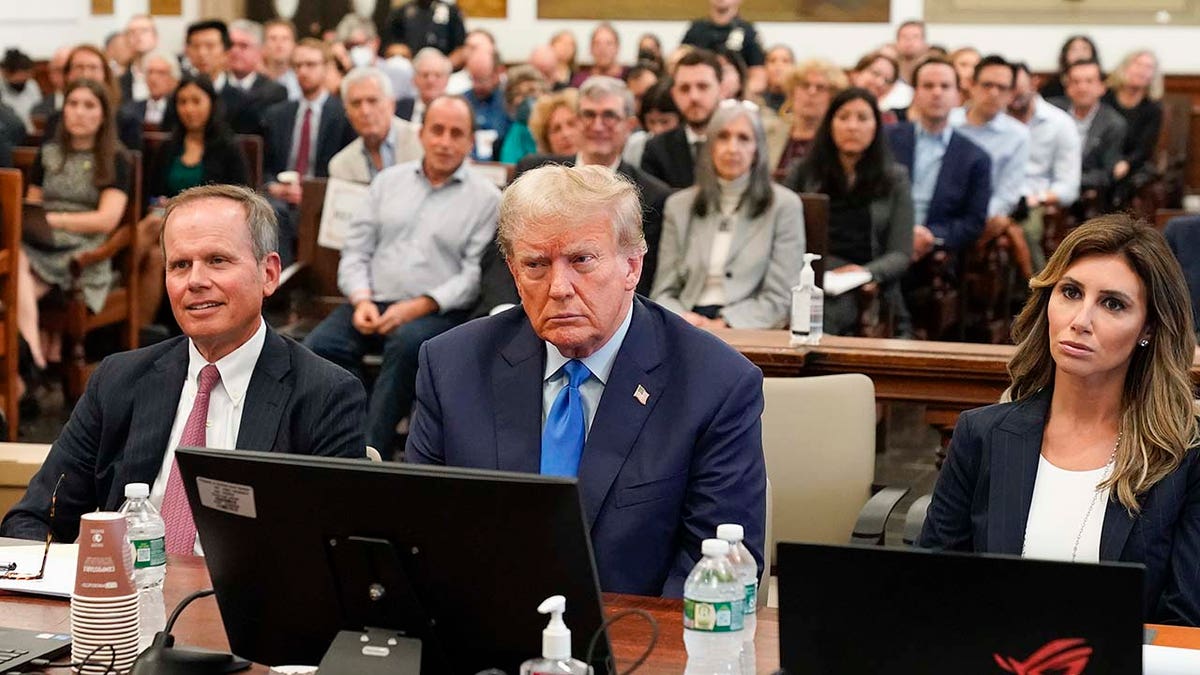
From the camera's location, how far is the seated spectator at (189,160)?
7.18 metres

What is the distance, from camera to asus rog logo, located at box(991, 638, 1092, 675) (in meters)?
1.65

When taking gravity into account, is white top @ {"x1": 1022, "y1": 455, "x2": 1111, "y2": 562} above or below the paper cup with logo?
below

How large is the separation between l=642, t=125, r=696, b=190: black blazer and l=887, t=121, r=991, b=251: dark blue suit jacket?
100 cm

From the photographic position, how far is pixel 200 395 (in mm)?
2754

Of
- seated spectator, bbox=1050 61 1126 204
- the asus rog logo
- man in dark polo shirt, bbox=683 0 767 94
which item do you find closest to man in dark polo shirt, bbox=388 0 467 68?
man in dark polo shirt, bbox=683 0 767 94

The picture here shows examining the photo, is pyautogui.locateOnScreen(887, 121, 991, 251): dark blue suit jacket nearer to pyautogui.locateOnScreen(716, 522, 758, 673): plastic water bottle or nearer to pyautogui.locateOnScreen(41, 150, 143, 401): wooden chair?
pyautogui.locateOnScreen(41, 150, 143, 401): wooden chair

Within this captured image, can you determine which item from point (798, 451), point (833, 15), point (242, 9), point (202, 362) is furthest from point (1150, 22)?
point (202, 362)

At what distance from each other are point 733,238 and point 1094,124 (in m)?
4.97

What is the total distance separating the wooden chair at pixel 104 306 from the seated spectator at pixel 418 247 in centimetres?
133

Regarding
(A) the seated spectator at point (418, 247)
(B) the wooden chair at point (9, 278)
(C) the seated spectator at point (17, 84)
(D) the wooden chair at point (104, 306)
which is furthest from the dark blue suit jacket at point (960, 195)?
(C) the seated spectator at point (17, 84)

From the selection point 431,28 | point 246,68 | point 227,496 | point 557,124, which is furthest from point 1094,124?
point 227,496

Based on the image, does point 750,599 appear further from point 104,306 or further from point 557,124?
point 104,306

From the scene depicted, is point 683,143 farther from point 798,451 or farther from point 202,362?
point 202,362

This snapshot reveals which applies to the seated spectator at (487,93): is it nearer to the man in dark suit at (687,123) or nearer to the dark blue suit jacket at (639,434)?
the man in dark suit at (687,123)
